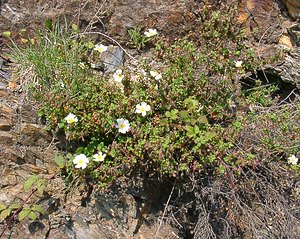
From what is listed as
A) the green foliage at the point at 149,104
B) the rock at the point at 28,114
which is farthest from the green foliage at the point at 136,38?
the rock at the point at 28,114

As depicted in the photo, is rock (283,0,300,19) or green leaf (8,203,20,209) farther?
rock (283,0,300,19)

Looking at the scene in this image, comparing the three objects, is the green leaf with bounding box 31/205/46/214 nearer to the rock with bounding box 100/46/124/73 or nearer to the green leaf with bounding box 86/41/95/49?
the rock with bounding box 100/46/124/73

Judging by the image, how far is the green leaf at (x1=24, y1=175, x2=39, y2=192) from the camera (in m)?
2.91

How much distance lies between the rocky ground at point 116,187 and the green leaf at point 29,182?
97 millimetres

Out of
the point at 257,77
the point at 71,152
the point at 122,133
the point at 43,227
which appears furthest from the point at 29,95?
the point at 257,77

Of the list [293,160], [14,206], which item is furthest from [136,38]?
[14,206]

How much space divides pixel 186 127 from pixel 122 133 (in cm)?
52

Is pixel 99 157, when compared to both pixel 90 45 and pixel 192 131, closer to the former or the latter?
pixel 192 131

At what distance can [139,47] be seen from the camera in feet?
13.0

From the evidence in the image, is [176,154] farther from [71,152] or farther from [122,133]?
[71,152]

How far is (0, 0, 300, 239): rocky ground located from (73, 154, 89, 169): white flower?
277 mm

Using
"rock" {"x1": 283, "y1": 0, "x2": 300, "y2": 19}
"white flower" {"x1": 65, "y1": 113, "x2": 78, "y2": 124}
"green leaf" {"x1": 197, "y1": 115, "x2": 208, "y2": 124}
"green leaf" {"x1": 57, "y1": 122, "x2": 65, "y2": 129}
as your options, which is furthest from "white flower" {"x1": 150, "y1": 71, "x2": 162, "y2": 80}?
"rock" {"x1": 283, "y1": 0, "x2": 300, "y2": 19}

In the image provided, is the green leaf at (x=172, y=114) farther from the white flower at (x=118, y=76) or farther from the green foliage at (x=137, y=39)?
the green foliage at (x=137, y=39)

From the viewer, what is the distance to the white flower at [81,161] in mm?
2973
